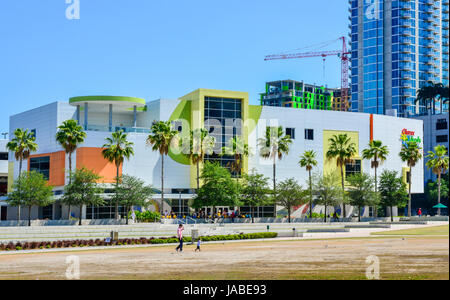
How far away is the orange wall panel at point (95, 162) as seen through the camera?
81.9 m

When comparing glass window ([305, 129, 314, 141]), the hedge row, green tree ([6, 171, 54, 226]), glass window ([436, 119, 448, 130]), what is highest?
glass window ([436, 119, 448, 130])

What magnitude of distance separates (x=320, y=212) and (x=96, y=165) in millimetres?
38417

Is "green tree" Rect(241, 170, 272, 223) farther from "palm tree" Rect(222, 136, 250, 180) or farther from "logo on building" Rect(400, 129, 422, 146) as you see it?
"logo on building" Rect(400, 129, 422, 146)

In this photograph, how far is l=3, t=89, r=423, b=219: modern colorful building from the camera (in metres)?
84.2

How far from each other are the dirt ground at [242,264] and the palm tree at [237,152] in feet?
159

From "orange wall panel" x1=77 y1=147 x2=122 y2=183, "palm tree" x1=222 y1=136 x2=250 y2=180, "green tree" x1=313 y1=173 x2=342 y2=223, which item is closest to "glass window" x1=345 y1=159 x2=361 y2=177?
"green tree" x1=313 y1=173 x2=342 y2=223

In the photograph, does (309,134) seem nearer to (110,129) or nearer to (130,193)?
(110,129)

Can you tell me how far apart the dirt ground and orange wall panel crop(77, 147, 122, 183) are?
4217 cm

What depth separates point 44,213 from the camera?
88.7m

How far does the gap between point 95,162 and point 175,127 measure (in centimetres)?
1393

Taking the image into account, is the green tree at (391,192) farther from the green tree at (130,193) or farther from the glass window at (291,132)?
the green tree at (130,193)

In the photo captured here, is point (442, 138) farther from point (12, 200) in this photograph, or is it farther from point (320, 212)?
point (12, 200)

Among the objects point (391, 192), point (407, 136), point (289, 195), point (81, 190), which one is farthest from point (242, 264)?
point (407, 136)
